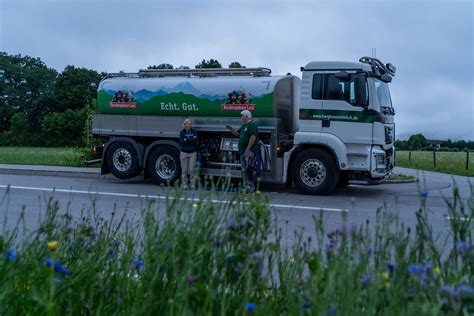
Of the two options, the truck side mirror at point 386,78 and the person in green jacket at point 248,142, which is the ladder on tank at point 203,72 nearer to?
the person in green jacket at point 248,142

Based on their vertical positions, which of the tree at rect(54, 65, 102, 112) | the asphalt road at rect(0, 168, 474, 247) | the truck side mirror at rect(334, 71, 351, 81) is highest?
the tree at rect(54, 65, 102, 112)

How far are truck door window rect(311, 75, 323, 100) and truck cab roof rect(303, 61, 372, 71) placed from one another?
0.24 meters

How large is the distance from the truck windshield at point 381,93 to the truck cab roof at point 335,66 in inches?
17.0

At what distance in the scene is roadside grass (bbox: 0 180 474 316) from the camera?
2840 millimetres

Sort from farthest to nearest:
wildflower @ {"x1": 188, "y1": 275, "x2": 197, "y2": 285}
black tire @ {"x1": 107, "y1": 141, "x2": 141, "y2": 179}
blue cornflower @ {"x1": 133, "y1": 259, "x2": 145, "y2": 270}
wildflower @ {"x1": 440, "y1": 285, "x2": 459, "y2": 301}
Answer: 1. black tire @ {"x1": 107, "y1": 141, "x2": 141, "y2": 179}
2. blue cornflower @ {"x1": 133, "y1": 259, "x2": 145, "y2": 270}
3. wildflower @ {"x1": 188, "y1": 275, "x2": 197, "y2": 285}
4. wildflower @ {"x1": 440, "y1": 285, "x2": 459, "y2": 301}

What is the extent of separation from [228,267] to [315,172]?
1084 cm

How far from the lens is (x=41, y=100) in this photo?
81125 millimetres

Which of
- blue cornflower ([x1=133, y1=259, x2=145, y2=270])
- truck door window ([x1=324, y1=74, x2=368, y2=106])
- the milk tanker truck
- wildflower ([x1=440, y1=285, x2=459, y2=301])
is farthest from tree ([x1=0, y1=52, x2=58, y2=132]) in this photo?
wildflower ([x1=440, y1=285, x2=459, y2=301])

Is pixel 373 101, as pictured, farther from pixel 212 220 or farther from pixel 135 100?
pixel 212 220

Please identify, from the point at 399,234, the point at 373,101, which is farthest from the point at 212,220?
the point at 373,101

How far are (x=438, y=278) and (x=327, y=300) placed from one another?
0.51 m

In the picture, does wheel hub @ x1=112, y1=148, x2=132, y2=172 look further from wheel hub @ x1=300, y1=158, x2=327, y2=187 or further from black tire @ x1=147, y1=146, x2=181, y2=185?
wheel hub @ x1=300, y1=158, x2=327, y2=187

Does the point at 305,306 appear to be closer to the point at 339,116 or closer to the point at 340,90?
the point at 339,116

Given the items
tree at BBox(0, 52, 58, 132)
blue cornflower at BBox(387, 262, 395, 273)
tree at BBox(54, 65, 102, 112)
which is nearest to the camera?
blue cornflower at BBox(387, 262, 395, 273)
